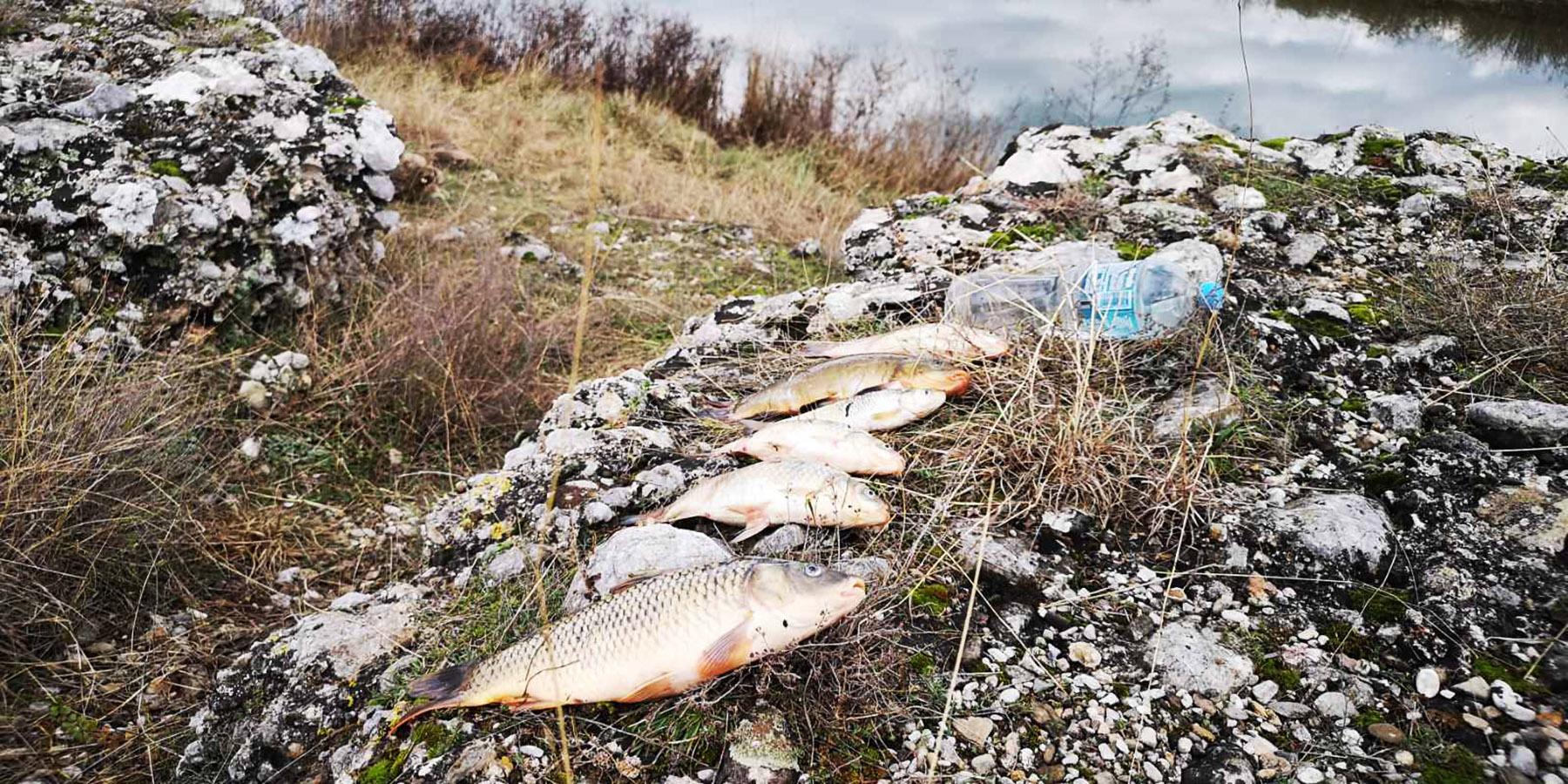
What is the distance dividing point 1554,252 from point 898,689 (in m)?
3.35

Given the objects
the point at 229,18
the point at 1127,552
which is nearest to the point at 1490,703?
the point at 1127,552

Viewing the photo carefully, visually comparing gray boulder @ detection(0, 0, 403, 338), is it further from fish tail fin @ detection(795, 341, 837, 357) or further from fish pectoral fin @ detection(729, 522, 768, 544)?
fish pectoral fin @ detection(729, 522, 768, 544)

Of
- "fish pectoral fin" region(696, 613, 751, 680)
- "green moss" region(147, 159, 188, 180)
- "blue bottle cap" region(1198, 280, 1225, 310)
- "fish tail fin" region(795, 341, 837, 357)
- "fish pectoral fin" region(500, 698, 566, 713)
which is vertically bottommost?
"fish pectoral fin" region(500, 698, 566, 713)

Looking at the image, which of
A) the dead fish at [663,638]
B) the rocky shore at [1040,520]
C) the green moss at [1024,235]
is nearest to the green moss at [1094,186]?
the rocky shore at [1040,520]

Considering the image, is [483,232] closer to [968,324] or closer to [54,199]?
[54,199]

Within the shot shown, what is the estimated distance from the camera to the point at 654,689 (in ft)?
5.25

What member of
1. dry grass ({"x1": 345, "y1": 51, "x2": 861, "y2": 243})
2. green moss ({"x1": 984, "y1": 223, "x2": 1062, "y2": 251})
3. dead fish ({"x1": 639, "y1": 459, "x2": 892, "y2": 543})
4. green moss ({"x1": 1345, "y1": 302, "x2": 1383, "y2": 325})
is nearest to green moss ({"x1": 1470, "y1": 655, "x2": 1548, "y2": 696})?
dead fish ({"x1": 639, "y1": 459, "x2": 892, "y2": 543})

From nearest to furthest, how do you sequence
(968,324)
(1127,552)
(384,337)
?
1. (1127,552)
2. (968,324)
3. (384,337)

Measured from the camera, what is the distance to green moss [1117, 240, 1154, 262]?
11.3 ft

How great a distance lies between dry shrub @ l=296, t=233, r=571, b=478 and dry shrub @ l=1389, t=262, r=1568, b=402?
10.9ft

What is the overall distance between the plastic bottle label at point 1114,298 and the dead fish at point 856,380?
0.55m

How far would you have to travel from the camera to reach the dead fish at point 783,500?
6.57ft

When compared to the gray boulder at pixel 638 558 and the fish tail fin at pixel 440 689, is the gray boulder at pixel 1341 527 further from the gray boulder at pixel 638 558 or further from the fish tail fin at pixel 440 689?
the fish tail fin at pixel 440 689

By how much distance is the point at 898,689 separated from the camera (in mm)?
1678
